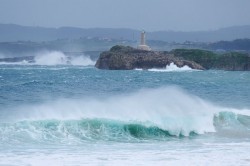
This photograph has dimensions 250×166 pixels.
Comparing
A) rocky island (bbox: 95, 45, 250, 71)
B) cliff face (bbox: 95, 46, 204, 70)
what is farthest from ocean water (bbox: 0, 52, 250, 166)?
rocky island (bbox: 95, 45, 250, 71)

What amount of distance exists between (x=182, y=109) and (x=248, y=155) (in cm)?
910

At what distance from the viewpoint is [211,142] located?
18.4 metres

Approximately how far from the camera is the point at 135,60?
8269 cm

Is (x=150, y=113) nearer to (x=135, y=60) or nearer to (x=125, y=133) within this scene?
(x=125, y=133)

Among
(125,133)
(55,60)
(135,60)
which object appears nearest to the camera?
(125,133)

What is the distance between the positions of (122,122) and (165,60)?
63162 millimetres

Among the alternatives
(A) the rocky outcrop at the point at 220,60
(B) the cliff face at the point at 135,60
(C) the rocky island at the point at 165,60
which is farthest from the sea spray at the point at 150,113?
(A) the rocky outcrop at the point at 220,60

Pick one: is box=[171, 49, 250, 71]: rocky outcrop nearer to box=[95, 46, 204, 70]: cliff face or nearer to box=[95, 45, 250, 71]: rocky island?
box=[95, 45, 250, 71]: rocky island

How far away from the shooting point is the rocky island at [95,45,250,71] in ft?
268

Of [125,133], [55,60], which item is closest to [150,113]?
[125,133]

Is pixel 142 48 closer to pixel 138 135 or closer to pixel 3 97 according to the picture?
pixel 3 97

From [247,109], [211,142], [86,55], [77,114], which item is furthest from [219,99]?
[86,55]

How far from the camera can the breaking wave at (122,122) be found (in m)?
19.0

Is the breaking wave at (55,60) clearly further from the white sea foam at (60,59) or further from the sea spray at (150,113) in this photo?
the sea spray at (150,113)
